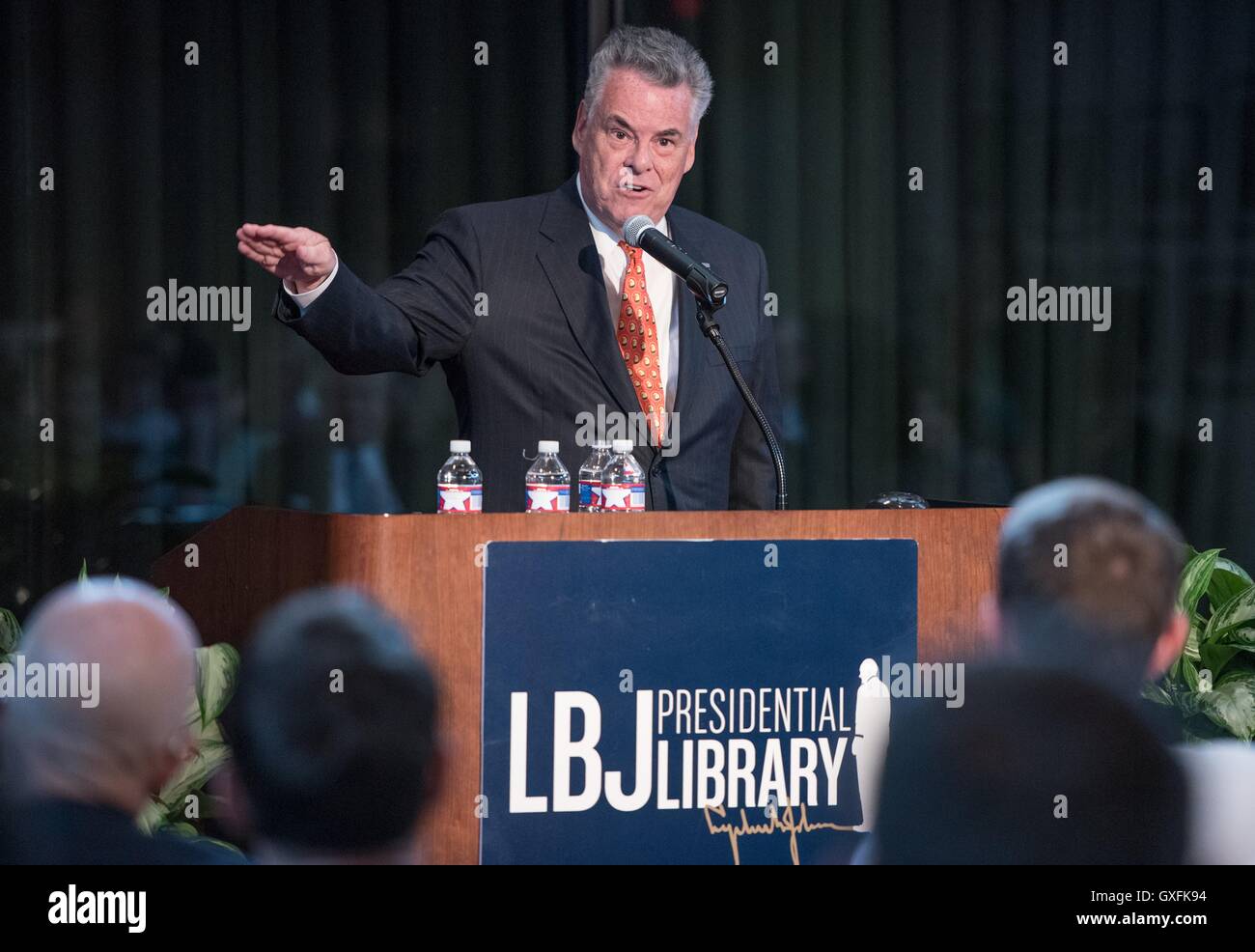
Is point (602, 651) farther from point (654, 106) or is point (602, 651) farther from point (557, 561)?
point (654, 106)

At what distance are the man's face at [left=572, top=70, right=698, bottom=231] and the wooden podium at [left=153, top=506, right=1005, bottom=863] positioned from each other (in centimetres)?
86

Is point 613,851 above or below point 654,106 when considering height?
below

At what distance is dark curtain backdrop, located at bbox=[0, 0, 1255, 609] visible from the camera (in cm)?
404

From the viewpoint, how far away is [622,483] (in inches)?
78.4

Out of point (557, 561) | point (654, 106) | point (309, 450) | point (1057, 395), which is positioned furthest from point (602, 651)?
point (1057, 395)

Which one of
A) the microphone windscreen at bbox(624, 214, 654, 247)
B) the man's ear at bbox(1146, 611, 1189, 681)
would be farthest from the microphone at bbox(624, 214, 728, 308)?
the man's ear at bbox(1146, 611, 1189, 681)

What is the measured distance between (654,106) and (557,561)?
3.37 feet

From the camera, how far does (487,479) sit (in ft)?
7.91

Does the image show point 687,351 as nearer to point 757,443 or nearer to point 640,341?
point 640,341

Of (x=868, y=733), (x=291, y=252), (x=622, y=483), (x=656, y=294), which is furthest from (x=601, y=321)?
(x=868, y=733)

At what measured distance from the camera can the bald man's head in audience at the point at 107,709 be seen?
47.4 inches

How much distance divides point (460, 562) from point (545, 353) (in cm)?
73

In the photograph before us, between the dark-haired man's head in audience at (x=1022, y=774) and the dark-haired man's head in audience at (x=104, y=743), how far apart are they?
62 centimetres
